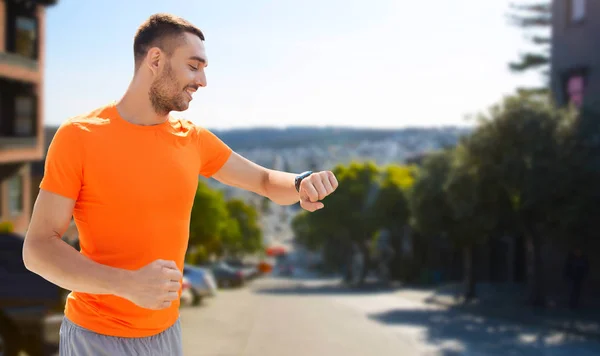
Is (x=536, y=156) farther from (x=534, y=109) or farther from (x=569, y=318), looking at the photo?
(x=569, y=318)

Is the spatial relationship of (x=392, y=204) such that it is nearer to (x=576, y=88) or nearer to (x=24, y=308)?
(x=576, y=88)

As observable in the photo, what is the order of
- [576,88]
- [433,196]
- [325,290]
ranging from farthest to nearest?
[325,290], [433,196], [576,88]

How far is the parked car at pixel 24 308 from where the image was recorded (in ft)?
27.9

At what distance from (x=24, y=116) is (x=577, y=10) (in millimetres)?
21509

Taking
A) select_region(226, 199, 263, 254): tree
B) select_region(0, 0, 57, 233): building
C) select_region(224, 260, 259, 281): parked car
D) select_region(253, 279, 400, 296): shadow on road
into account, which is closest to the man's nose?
select_region(0, 0, 57, 233): building

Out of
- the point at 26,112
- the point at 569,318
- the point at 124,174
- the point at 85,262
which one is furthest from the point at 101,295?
the point at 26,112

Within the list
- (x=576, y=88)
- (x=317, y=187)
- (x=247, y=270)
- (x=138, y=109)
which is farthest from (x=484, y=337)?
(x=247, y=270)

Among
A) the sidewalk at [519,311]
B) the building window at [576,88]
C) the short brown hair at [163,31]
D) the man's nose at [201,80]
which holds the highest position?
the building window at [576,88]

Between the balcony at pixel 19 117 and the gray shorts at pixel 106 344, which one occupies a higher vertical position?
the balcony at pixel 19 117

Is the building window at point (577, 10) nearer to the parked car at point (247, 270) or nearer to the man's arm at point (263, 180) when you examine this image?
the man's arm at point (263, 180)

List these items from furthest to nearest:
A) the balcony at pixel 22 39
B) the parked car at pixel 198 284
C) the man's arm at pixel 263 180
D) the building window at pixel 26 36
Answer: the building window at pixel 26 36, the balcony at pixel 22 39, the parked car at pixel 198 284, the man's arm at pixel 263 180

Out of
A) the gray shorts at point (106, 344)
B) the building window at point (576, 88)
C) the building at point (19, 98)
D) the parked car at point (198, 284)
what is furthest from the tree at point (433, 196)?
the gray shorts at point (106, 344)

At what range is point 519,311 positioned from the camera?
2064cm

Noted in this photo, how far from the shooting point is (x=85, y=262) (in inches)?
90.7
